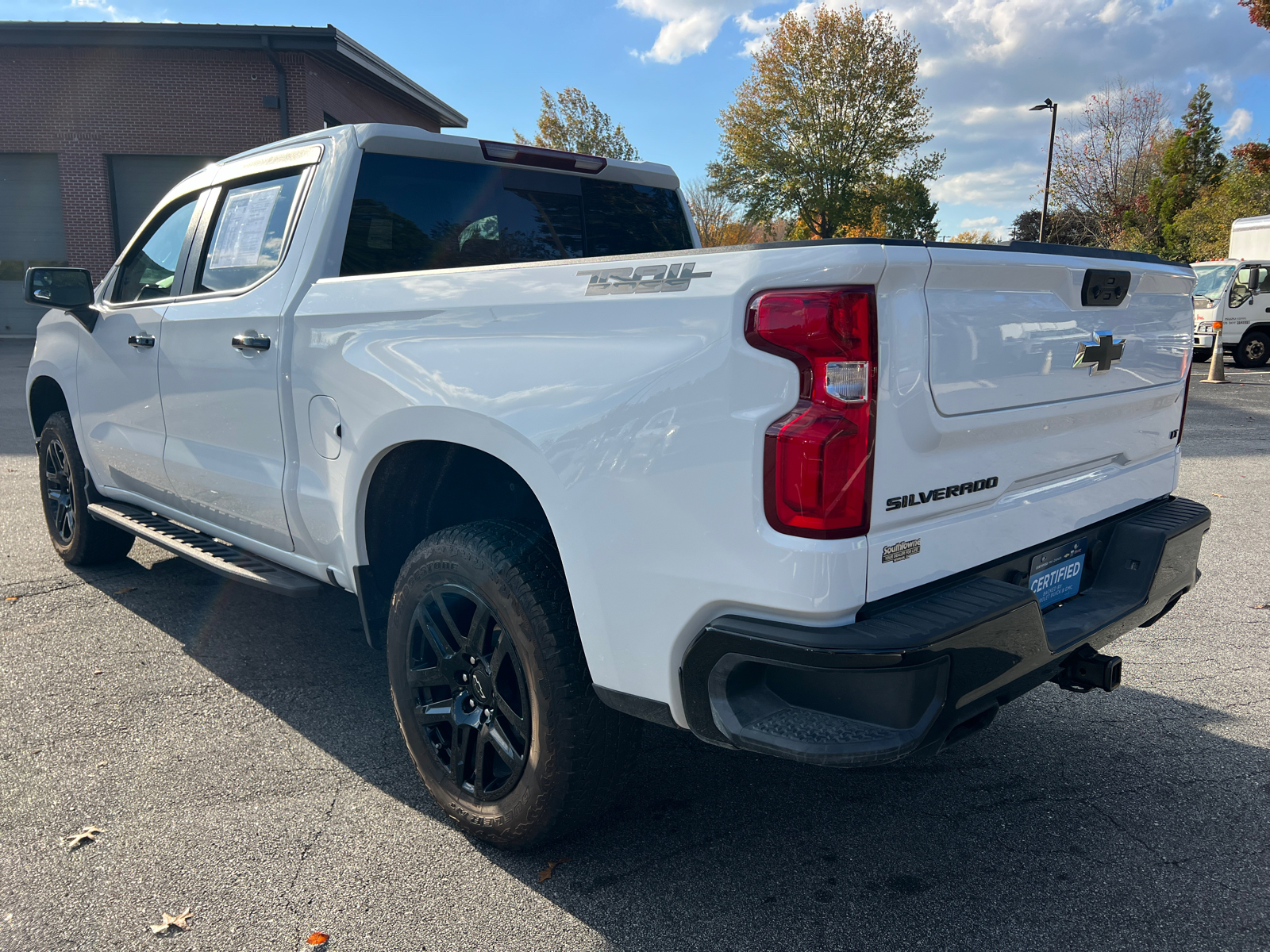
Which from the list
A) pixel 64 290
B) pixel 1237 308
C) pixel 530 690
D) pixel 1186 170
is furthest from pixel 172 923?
pixel 1186 170

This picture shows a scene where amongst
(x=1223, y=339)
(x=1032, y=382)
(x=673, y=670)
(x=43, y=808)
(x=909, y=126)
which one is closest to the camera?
(x=673, y=670)

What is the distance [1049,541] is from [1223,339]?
20806 millimetres

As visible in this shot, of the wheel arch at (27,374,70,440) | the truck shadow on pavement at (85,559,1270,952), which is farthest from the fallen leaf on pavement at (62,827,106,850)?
the wheel arch at (27,374,70,440)

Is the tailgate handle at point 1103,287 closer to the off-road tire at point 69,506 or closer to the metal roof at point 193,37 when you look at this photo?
the off-road tire at point 69,506

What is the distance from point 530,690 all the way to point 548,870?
568 millimetres

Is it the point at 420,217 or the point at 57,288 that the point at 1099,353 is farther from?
the point at 57,288

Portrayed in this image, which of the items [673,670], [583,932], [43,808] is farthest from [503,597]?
[43,808]

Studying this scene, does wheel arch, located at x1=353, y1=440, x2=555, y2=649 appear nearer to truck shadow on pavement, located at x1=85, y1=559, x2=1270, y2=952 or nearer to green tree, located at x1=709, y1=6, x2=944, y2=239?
truck shadow on pavement, located at x1=85, y1=559, x2=1270, y2=952

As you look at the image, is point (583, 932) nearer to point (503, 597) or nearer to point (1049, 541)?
point (503, 597)

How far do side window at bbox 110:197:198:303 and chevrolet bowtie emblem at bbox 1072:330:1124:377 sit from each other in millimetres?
3618

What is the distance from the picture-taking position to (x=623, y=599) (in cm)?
211

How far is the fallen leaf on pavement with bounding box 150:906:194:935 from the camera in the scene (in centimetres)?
228

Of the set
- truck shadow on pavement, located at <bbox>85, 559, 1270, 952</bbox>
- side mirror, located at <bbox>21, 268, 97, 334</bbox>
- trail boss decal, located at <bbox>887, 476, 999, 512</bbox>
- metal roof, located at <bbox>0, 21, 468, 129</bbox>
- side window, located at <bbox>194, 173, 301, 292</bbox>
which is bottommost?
truck shadow on pavement, located at <bbox>85, 559, 1270, 952</bbox>

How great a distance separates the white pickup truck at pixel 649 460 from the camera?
1.84 m
